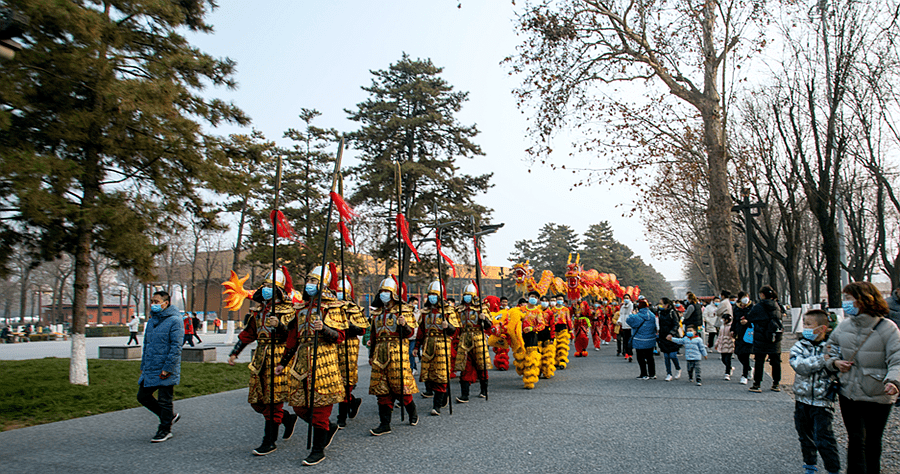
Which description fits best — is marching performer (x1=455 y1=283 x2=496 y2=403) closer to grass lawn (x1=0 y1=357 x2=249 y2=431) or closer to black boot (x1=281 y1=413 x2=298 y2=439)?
black boot (x1=281 y1=413 x2=298 y2=439)

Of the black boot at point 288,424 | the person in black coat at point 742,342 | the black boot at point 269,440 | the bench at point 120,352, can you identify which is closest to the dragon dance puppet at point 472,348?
the black boot at point 288,424

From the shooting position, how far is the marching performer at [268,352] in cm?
613

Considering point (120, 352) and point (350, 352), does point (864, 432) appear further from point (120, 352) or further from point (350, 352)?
point (120, 352)

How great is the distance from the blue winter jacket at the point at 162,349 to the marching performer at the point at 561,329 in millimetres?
8482

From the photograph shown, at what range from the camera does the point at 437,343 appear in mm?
8469

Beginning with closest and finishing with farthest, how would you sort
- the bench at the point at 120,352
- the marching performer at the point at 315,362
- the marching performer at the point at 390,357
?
the marching performer at the point at 315,362
the marching performer at the point at 390,357
the bench at the point at 120,352

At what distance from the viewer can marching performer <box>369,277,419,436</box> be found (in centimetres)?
705

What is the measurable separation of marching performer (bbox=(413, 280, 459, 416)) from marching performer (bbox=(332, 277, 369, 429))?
113 centimetres


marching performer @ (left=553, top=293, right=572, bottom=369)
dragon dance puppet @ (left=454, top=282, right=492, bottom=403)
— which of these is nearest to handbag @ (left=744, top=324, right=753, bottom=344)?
marching performer @ (left=553, top=293, right=572, bottom=369)

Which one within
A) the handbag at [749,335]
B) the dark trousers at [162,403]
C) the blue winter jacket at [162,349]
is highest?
the blue winter jacket at [162,349]

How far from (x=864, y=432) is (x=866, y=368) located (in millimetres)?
593

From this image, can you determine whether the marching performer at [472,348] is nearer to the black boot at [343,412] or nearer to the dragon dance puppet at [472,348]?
the dragon dance puppet at [472,348]

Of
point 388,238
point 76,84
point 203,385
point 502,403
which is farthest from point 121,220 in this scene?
point 388,238

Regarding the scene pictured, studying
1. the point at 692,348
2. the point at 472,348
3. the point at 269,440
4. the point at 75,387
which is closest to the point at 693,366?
the point at 692,348
